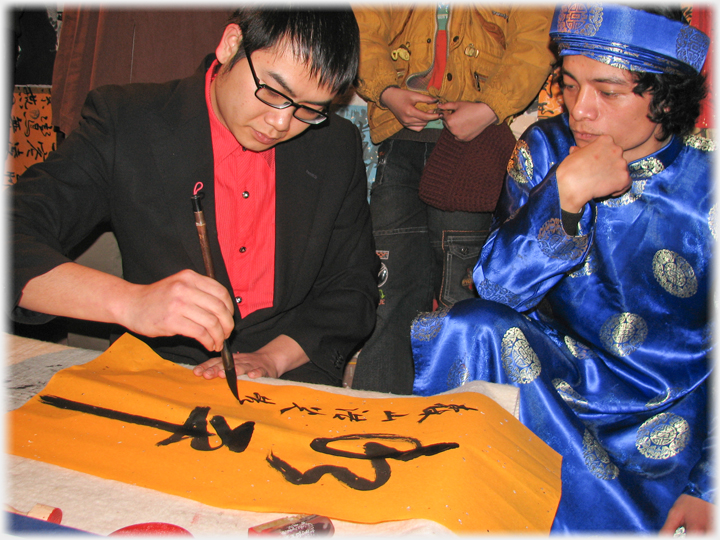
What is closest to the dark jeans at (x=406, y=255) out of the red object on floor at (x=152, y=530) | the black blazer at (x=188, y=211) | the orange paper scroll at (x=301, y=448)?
the black blazer at (x=188, y=211)

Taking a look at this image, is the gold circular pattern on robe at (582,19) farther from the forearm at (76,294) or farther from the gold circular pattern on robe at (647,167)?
the forearm at (76,294)

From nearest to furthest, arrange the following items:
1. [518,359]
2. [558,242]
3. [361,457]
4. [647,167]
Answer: [361,457] < [518,359] < [558,242] < [647,167]

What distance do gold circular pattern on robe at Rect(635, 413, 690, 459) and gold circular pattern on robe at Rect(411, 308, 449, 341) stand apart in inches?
20.6

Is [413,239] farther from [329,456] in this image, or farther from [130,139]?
[329,456]

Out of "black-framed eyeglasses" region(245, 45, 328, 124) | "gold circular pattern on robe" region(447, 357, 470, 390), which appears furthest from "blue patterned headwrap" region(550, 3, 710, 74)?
"gold circular pattern on robe" region(447, 357, 470, 390)

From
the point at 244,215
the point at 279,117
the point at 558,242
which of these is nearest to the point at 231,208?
the point at 244,215

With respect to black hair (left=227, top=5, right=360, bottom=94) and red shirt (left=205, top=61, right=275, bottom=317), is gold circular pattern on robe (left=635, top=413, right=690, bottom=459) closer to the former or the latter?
red shirt (left=205, top=61, right=275, bottom=317)

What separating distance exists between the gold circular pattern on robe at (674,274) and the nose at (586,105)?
0.37 meters

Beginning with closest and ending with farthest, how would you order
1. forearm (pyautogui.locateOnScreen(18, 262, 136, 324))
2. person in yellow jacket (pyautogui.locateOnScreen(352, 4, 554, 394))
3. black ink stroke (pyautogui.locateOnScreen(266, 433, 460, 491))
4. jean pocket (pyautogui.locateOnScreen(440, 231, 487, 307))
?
black ink stroke (pyautogui.locateOnScreen(266, 433, 460, 491)) < forearm (pyautogui.locateOnScreen(18, 262, 136, 324)) < person in yellow jacket (pyautogui.locateOnScreen(352, 4, 554, 394)) < jean pocket (pyautogui.locateOnScreen(440, 231, 487, 307))

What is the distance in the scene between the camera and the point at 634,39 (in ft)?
3.93

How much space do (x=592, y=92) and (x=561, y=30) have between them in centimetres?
17

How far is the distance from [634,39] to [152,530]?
131 cm

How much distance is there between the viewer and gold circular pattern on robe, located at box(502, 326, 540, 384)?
42.8 inches

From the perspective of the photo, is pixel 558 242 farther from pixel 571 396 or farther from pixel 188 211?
pixel 188 211
